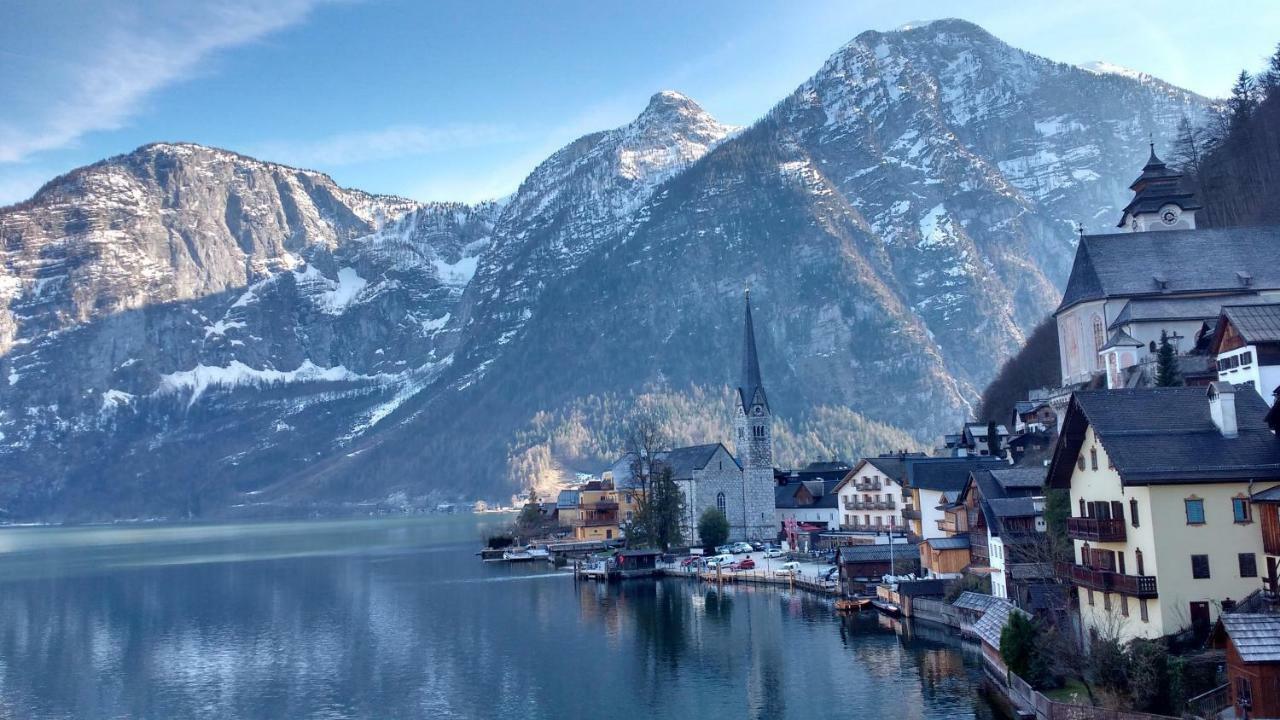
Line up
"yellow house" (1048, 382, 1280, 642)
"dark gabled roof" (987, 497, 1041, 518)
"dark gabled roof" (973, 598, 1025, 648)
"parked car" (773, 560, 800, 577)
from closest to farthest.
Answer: "yellow house" (1048, 382, 1280, 642) < "dark gabled roof" (973, 598, 1025, 648) < "dark gabled roof" (987, 497, 1041, 518) < "parked car" (773, 560, 800, 577)

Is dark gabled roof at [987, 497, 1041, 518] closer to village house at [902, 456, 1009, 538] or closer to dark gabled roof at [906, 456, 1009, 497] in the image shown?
village house at [902, 456, 1009, 538]

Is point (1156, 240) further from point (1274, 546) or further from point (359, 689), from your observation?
point (359, 689)

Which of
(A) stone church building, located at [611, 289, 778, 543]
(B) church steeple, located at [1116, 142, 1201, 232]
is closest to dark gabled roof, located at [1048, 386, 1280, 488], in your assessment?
(B) church steeple, located at [1116, 142, 1201, 232]

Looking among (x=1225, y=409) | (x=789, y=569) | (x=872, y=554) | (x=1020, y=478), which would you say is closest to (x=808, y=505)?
(x=789, y=569)

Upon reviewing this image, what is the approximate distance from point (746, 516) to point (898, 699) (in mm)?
79572

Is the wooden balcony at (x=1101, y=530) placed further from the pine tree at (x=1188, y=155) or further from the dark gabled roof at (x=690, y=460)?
the pine tree at (x=1188, y=155)

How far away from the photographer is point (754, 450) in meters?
135

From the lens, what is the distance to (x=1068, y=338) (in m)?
91.1

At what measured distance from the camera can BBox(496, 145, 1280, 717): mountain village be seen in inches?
1479

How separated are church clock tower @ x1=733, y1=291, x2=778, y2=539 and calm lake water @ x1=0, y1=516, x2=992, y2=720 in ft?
82.0

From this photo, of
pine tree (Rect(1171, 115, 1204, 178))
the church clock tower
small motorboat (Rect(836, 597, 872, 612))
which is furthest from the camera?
the church clock tower

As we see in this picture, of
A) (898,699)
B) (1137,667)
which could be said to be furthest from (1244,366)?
(898,699)

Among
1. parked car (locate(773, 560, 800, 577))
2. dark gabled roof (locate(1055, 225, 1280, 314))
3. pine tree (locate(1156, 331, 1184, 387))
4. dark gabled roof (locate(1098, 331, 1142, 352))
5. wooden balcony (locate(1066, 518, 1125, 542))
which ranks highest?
dark gabled roof (locate(1055, 225, 1280, 314))

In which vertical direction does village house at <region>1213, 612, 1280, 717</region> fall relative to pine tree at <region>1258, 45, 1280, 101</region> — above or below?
below
